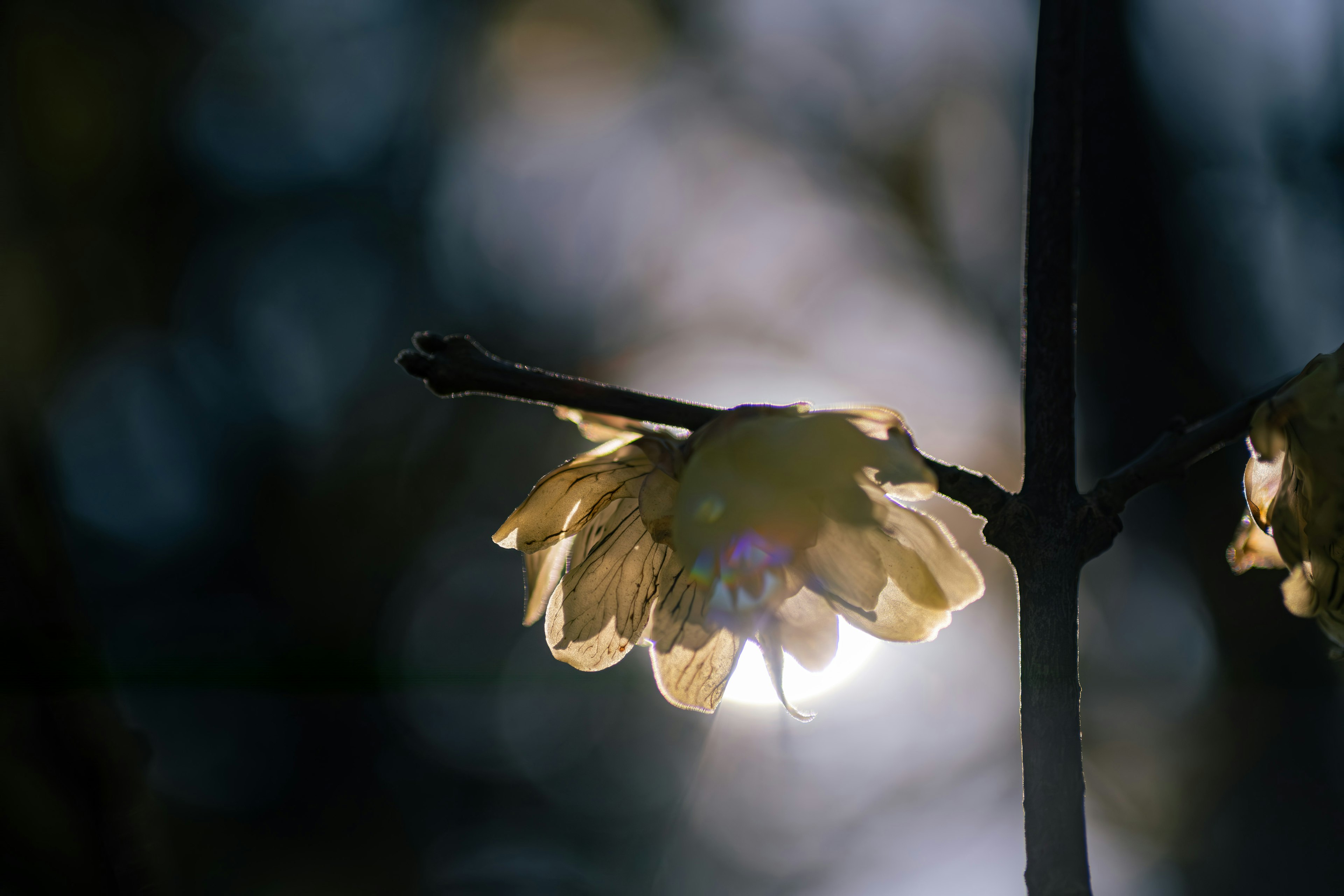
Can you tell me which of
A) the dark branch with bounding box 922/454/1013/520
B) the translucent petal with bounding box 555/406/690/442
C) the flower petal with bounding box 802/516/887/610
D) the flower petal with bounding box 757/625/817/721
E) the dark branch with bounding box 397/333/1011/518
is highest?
the translucent petal with bounding box 555/406/690/442

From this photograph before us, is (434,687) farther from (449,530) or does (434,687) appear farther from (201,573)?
(201,573)

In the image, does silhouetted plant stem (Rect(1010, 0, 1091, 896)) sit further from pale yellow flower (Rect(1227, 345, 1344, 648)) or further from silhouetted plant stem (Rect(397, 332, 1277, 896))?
pale yellow flower (Rect(1227, 345, 1344, 648))

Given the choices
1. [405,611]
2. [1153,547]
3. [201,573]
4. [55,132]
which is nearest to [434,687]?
[405,611]

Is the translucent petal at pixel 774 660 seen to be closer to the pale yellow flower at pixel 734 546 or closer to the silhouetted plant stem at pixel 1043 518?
the pale yellow flower at pixel 734 546

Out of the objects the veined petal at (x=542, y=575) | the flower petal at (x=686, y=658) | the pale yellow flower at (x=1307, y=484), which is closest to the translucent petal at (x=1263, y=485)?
the pale yellow flower at (x=1307, y=484)

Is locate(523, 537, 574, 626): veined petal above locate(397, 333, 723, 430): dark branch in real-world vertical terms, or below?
below

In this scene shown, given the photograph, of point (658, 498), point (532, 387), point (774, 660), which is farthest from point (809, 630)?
point (532, 387)

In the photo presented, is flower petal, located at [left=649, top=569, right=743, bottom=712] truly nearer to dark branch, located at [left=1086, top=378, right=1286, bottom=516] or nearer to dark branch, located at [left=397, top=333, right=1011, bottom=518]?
dark branch, located at [left=397, top=333, right=1011, bottom=518]

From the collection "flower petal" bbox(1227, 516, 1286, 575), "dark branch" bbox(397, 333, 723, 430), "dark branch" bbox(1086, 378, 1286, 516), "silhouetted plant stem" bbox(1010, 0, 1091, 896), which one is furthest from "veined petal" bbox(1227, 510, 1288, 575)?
"dark branch" bbox(397, 333, 723, 430)

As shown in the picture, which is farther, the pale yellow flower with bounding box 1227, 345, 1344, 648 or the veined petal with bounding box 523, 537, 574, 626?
the veined petal with bounding box 523, 537, 574, 626
